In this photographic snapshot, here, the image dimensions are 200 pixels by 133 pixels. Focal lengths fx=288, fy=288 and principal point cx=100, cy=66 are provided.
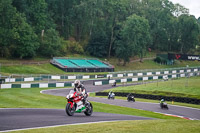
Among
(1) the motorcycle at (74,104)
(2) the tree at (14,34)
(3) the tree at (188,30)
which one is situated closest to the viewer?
(1) the motorcycle at (74,104)

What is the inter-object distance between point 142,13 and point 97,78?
2032 inches

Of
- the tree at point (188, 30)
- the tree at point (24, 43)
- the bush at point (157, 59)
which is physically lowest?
the bush at point (157, 59)

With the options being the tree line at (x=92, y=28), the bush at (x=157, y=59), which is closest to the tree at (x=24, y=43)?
the tree line at (x=92, y=28)

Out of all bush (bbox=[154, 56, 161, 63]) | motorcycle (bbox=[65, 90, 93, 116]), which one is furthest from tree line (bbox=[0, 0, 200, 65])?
motorcycle (bbox=[65, 90, 93, 116])

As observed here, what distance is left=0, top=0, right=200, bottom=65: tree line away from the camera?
227ft

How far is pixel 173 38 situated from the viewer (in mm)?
109562

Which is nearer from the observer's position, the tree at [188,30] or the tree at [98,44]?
the tree at [98,44]

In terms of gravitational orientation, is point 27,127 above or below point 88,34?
below

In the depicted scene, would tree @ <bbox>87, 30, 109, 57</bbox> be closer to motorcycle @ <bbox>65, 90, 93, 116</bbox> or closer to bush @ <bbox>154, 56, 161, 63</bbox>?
bush @ <bbox>154, 56, 161, 63</bbox>

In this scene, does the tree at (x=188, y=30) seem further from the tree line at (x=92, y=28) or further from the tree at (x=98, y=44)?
the tree at (x=98, y=44)

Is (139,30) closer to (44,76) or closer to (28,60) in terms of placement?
(28,60)

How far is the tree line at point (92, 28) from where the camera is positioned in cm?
6912

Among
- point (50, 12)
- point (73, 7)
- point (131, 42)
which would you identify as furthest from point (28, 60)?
point (131, 42)

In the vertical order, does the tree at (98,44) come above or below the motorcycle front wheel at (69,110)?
above
